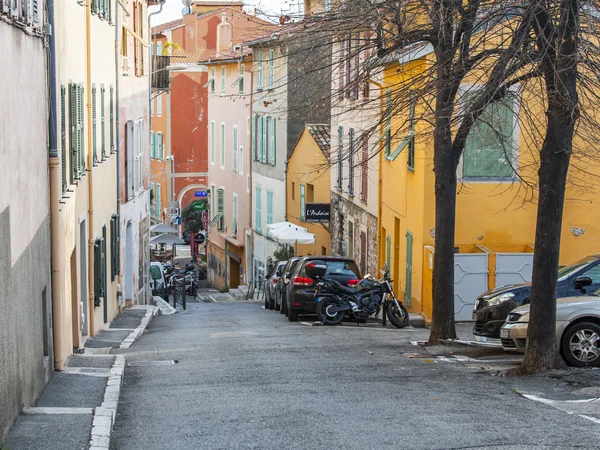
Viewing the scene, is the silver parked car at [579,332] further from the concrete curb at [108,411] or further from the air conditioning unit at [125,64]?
the air conditioning unit at [125,64]

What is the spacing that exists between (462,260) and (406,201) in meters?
2.90

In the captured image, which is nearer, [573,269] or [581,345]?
[581,345]

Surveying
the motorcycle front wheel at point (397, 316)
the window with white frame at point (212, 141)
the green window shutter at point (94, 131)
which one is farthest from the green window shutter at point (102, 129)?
the window with white frame at point (212, 141)

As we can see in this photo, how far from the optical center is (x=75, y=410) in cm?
968

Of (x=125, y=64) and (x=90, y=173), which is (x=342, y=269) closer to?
(x=90, y=173)

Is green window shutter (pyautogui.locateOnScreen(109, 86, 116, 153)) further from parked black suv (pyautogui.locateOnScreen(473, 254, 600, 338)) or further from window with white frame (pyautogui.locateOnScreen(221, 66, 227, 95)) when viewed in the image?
window with white frame (pyautogui.locateOnScreen(221, 66, 227, 95))

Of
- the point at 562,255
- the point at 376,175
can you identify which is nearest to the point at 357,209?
the point at 376,175

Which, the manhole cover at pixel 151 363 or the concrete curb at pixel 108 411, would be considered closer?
the concrete curb at pixel 108 411

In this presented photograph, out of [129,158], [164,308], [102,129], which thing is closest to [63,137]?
[102,129]

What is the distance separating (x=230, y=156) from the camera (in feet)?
165

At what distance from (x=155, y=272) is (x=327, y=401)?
2998cm

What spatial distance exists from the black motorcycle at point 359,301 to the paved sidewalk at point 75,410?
6.25m

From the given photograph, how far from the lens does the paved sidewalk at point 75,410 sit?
27.0 ft

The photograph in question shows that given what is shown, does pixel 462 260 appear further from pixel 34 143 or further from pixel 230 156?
pixel 230 156
